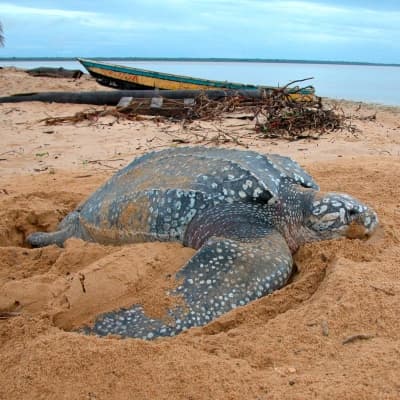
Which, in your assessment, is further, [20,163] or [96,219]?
[20,163]

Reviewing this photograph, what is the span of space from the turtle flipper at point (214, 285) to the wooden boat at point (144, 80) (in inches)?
293

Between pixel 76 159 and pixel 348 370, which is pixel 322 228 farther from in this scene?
pixel 76 159

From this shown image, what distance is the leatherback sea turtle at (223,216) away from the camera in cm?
195

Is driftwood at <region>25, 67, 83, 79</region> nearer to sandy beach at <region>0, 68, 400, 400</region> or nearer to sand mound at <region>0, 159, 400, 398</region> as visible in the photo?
sandy beach at <region>0, 68, 400, 400</region>

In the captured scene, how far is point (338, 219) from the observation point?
2428mm

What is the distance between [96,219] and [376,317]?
162 cm

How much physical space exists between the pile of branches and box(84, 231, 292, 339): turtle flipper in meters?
3.99

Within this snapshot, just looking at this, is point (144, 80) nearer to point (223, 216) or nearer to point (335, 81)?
point (223, 216)

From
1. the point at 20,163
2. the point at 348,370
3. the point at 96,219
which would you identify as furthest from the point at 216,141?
the point at 348,370

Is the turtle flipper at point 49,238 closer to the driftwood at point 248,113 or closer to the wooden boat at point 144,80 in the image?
the driftwood at point 248,113

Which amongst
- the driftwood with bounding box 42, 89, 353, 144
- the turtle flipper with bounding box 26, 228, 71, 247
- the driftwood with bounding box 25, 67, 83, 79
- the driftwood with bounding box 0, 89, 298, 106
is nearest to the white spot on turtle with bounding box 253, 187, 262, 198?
the turtle flipper with bounding box 26, 228, 71, 247

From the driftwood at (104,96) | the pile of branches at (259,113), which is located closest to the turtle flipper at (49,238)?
the pile of branches at (259,113)

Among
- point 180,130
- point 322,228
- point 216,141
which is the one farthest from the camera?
point 180,130

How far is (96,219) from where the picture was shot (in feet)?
8.91
